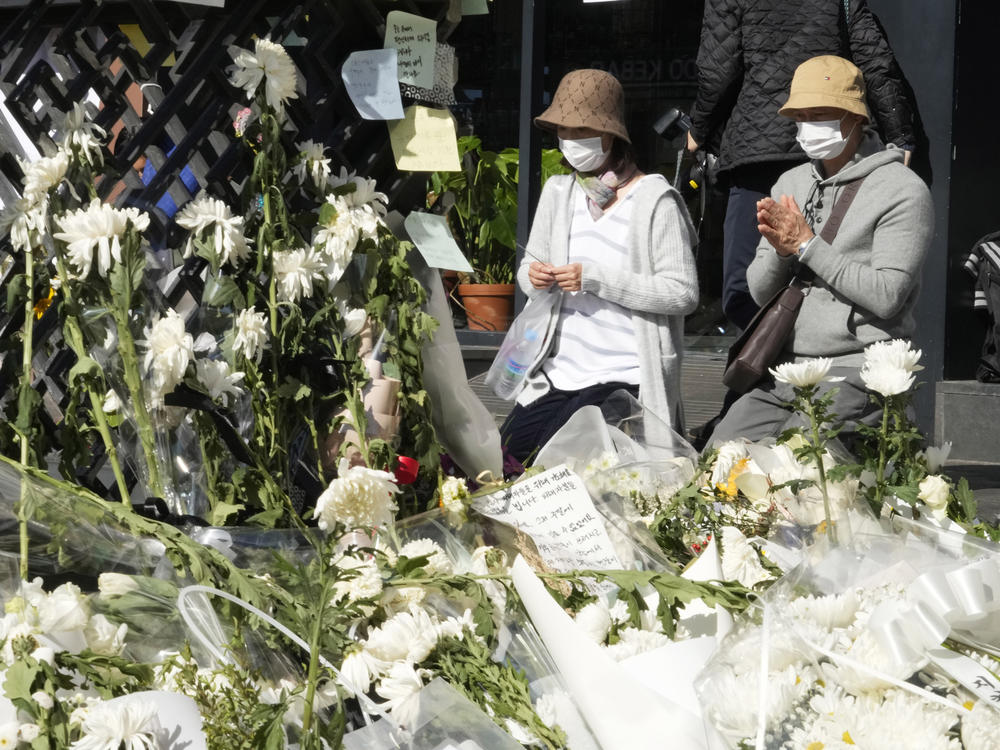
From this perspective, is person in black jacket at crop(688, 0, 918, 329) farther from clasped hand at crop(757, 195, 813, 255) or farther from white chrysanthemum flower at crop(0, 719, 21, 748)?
white chrysanthemum flower at crop(0, 719, 21, 748)

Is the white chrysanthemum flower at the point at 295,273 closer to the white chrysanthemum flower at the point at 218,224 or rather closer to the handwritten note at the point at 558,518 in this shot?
the white chrysanthemum flower at the point at 218,224

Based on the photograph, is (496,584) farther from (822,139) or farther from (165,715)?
(822,139)

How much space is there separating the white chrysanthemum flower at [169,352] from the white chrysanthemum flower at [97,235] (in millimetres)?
100

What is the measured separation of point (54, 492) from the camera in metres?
1.06

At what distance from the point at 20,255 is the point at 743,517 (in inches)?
45.3

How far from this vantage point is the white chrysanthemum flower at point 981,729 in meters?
0.74

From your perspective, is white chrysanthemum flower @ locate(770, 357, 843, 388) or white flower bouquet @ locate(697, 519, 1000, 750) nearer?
white flower bouquet @ locate(697, 519, 1000, 750)

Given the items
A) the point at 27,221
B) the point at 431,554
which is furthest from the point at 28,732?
the point at 27,221

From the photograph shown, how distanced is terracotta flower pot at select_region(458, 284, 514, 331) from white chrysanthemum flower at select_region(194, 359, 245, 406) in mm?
4679

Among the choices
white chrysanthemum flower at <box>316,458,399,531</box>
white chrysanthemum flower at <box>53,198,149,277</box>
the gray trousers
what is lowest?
the gray trousers

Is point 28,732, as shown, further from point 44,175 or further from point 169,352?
point 44,175

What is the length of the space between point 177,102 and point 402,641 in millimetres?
1155

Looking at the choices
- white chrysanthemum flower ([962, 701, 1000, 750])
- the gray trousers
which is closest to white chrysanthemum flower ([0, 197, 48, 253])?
white chrysanthemum flower ([962, 701, 1000, 750])

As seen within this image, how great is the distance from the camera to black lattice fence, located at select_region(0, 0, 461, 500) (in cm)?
177
